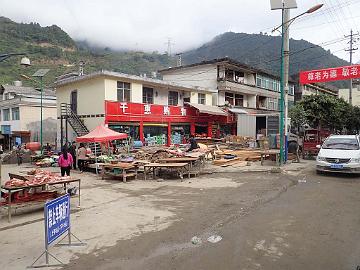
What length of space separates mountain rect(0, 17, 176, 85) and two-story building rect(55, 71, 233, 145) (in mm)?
26188

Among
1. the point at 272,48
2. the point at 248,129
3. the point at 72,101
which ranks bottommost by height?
the point at 248,129

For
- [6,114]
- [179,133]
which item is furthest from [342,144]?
[6,114]

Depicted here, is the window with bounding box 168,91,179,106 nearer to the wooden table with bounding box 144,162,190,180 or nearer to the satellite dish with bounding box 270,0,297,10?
the satellite dish with bounding box 270,0,297,10

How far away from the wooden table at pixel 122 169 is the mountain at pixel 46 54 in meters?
40.2

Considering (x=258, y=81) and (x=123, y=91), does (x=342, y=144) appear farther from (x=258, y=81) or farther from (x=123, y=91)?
(x=258, y=81)

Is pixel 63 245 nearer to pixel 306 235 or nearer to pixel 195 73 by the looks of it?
pixel 306 235

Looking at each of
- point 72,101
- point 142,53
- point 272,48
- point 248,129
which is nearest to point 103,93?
point 72,101

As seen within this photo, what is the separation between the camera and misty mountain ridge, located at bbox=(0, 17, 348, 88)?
55.1 m

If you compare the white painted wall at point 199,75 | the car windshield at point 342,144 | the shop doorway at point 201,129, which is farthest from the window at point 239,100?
the car windshield at point 342,144

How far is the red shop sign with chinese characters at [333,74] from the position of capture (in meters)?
19.9

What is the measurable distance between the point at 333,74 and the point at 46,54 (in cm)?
5667

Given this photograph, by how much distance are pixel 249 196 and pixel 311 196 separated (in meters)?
1.92

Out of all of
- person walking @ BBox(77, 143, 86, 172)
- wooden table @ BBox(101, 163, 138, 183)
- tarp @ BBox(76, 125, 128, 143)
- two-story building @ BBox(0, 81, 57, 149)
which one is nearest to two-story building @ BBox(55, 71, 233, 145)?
person walking @ BBox(77, 143, 86, 172)

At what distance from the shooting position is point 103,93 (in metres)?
23.8
